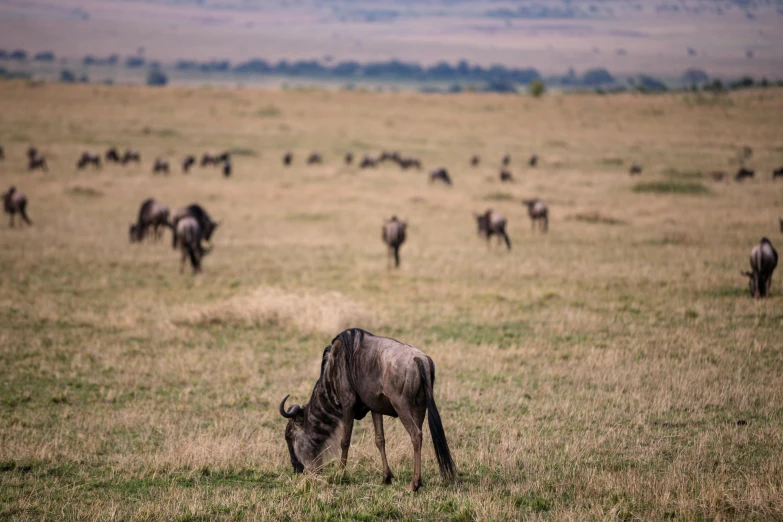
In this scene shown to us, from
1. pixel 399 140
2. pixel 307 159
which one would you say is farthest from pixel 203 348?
pixel 399 140

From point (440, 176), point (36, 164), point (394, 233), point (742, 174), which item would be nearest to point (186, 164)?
point (36, 164)

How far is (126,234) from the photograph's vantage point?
24.2 metres

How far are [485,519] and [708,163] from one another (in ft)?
135

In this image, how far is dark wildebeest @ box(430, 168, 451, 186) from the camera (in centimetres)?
3781

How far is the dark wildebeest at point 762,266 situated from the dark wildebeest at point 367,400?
10194 mm

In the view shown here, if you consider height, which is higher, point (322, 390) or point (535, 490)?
point (322, 390)

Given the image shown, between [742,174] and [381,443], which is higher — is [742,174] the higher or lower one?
the higher one

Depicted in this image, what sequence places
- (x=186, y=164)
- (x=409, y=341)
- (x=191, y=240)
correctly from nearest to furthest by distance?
(x=409, y=341), (x=191, y=240), (x=186, y=164)

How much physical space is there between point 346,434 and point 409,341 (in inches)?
226

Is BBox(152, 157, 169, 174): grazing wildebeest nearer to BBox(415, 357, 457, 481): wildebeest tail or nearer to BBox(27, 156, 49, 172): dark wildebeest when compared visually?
BBox(27, 156, 49, 172): dark wildebeest

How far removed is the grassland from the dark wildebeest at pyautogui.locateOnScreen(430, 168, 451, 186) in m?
3.49

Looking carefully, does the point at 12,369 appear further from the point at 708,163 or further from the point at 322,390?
the point at 708,163

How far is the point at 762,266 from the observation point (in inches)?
565

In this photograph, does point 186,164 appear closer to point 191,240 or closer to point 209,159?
point 209,159
